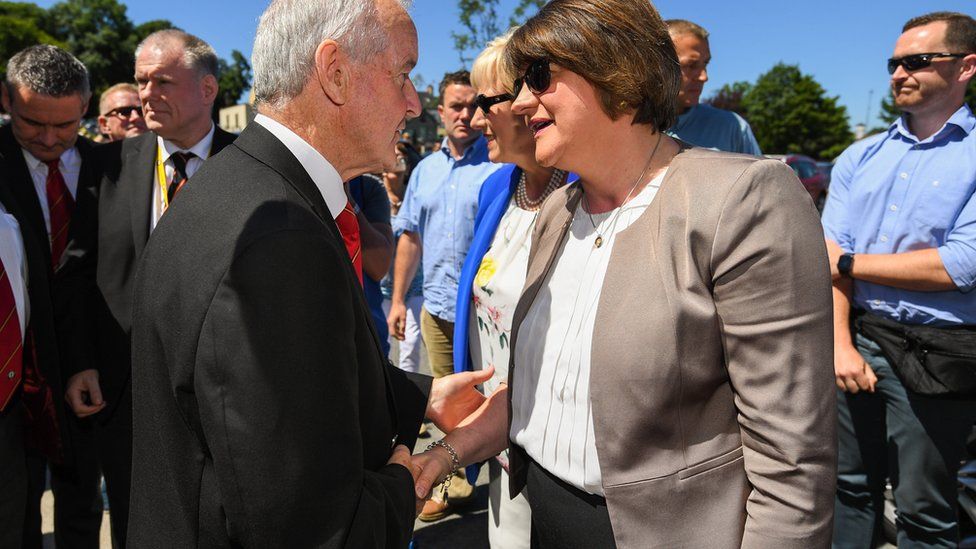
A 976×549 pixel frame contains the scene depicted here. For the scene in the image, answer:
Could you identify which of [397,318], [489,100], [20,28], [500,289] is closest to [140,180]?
[489,100]

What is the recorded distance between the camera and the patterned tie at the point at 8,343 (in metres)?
2.20

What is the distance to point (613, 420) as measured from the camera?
1412mm

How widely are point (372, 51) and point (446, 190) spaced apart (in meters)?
2.74

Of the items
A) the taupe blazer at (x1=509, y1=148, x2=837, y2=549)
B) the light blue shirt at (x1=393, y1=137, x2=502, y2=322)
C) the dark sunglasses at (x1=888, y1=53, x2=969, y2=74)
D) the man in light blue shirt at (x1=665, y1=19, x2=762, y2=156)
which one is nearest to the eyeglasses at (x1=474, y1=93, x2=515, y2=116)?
the light blue shirt at (x1=393, y1=137, x2=502, y2=322)

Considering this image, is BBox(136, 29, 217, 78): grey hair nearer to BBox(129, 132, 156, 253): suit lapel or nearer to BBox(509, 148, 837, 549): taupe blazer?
BBox(129, 132, 156, 253): suit lapel

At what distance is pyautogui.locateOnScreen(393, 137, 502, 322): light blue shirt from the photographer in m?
3.94

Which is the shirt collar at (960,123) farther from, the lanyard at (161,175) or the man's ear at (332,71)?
the lanyard at (161,175)

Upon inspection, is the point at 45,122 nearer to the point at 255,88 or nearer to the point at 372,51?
the point at 255,88

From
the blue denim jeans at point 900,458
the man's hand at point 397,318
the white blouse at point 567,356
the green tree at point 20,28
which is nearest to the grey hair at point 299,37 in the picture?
the white blouse at point 567,356

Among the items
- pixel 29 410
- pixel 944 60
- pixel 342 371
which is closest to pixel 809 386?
pixel 342 371

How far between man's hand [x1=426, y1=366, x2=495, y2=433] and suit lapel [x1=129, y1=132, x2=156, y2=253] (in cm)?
161

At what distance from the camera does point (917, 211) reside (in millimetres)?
2584

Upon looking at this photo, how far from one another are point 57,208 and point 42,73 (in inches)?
24.8

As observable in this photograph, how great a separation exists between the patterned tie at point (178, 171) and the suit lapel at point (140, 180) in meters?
0.08
